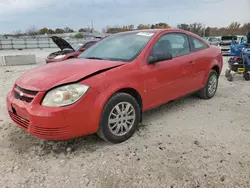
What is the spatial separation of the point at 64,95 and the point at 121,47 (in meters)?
1.50

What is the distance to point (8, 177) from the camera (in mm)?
2486

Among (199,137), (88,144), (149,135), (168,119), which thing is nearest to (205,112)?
(168,119)

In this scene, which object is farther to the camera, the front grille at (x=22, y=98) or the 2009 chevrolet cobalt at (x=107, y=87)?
the front grille at (x=22, y=98)

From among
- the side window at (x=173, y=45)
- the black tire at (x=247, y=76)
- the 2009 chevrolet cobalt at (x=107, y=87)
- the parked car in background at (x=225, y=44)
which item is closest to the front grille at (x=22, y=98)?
the 2009 chevrolet cobalt at (x=107, y=87)

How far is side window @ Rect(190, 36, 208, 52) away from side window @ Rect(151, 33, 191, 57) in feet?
0.61

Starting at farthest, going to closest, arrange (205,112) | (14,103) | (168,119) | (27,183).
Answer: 1. (205,112)
2. (168,119)
3. (14,103)
4. (27,183)

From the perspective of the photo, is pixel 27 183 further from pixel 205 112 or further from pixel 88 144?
pixel 205 112

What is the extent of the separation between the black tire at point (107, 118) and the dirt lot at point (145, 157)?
10 centimetres

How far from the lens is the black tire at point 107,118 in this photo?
2.94 meters

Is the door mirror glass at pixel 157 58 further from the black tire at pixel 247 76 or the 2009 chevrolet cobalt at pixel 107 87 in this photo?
the black tire at pixel 247 76

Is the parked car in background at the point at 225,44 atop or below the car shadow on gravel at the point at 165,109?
atop

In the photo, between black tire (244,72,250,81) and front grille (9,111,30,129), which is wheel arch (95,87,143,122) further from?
black tire (244,72,250,81)

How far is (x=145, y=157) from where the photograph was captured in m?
2.84

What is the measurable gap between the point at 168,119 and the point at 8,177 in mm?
2589
